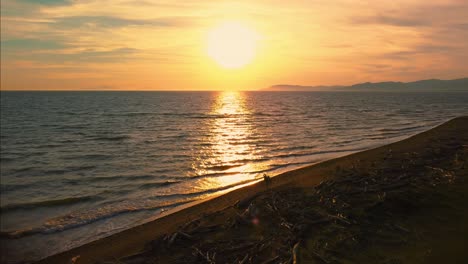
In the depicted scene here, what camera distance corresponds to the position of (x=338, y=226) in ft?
24.2

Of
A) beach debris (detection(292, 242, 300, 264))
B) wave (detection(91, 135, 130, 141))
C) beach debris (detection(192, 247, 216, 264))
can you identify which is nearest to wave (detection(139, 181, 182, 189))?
beach debris (detection(192, 247, 216, 264))

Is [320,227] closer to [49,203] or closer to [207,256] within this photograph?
[207,256]

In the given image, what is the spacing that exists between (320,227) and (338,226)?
0.40m

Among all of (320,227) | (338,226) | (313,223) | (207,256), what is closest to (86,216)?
(207,256)

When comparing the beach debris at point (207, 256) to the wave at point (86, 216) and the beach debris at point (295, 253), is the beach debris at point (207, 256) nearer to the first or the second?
the beach debris at point (295, 253)

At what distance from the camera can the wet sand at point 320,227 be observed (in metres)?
6.33

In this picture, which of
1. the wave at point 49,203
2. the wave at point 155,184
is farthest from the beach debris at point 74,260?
the wave at point 155,184

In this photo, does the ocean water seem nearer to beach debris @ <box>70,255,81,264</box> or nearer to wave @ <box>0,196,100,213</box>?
wave @ <box>0,196,100,213</box>

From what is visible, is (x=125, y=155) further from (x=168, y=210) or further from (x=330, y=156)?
(x=330, y=156)

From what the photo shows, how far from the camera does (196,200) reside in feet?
40.0

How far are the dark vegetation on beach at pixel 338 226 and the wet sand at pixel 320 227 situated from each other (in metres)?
0.02

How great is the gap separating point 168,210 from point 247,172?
6.10 metres

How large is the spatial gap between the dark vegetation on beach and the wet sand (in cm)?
2

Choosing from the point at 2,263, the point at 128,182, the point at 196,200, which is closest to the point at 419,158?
the point at 196,200
